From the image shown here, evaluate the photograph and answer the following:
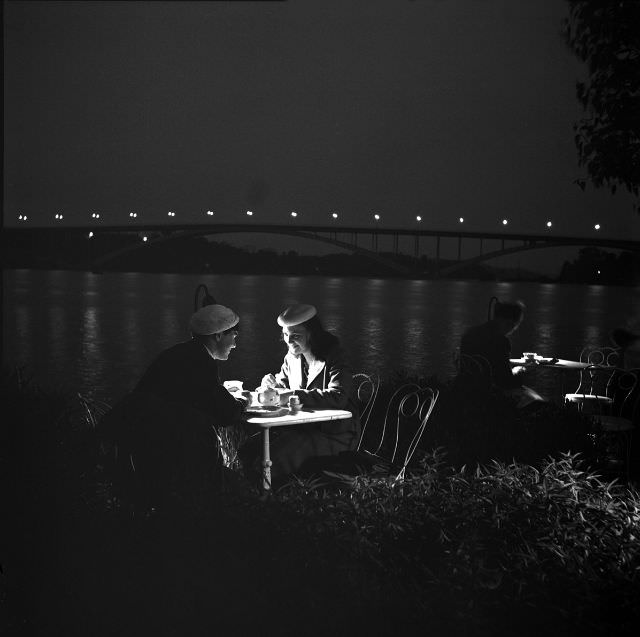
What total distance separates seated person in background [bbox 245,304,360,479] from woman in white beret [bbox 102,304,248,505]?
642 millimetres

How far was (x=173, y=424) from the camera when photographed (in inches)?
138

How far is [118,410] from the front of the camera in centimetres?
350

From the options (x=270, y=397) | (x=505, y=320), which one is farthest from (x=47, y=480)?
(x=505, y=320)

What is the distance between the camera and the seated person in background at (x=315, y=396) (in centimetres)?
443

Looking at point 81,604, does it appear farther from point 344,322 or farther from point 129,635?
point 344,322

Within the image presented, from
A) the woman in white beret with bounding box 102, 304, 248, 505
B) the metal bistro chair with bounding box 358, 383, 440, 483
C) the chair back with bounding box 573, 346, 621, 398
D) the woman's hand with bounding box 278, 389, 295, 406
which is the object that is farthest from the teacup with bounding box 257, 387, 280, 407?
the chair back with bounding box 573, 346, 621, 398

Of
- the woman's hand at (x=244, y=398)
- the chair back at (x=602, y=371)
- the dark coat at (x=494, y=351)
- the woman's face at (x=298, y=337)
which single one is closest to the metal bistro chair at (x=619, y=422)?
the chair back at (x=602, y=371)

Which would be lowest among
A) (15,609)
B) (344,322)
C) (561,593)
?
(344,322)

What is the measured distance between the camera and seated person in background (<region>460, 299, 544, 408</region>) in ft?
19.2

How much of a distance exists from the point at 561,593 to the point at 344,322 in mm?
32932

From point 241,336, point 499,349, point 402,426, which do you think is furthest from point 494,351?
point 241,336

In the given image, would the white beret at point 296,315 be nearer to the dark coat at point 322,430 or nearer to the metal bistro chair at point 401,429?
the dark coat at point 322,430

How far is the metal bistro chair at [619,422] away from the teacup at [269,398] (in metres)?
1.65

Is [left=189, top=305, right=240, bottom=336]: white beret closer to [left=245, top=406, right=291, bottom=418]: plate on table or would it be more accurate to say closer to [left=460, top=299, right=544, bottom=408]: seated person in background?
[left=245, top=406, right=291, bottom=418]: plate on table
